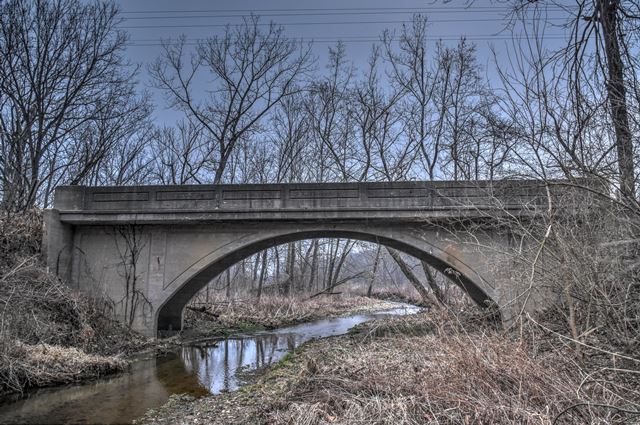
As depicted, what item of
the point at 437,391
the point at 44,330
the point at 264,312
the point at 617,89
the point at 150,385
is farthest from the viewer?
the point at 264,312

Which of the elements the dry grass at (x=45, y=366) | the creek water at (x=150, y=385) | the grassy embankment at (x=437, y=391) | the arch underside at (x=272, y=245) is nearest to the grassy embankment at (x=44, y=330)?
the dry grass at (x=45, y=366)

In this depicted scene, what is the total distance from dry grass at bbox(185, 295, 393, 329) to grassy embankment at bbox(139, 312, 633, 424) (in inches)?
420

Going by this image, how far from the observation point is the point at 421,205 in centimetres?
1204

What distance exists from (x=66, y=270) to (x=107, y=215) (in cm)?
196

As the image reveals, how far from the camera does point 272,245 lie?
14.1 meters

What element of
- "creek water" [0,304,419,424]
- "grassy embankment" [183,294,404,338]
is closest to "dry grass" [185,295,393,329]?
"grassy embankment" [183,294,404,338]

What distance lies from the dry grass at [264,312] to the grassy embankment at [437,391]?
10.7 metres

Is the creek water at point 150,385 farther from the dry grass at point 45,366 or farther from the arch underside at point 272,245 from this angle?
the arch underside at point 272,245

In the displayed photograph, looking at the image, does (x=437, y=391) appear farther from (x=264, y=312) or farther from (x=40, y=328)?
(x=264, y=312)

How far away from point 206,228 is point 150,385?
561 centimetres

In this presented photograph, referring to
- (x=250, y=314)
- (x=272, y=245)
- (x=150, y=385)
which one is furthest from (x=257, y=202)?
(x=250, y=314)

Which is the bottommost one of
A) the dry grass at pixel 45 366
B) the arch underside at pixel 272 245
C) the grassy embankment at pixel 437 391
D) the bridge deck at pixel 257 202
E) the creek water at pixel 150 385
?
the creek water at pixel 150 385

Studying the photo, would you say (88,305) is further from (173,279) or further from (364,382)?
(364,382)

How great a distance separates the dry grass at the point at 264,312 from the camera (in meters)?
16.8
